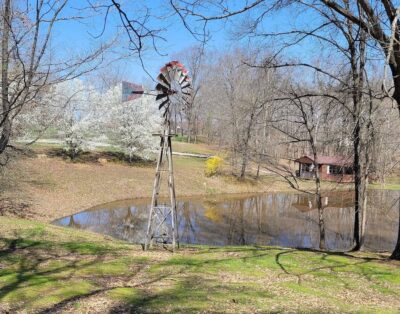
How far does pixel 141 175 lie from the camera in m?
32.0

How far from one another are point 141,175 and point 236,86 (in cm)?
1212

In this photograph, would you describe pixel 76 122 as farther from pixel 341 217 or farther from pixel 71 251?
pixel 71 251

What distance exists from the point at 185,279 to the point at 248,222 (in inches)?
613

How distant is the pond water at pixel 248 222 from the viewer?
57.5ft

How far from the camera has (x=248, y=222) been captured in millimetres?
22219

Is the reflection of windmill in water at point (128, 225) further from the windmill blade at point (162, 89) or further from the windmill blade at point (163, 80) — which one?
the windmill blade at point (163, 80)

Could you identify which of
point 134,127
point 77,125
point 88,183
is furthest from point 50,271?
point 134,127

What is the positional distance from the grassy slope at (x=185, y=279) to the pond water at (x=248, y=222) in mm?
5819

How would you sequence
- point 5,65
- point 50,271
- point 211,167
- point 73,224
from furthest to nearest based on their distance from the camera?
point 211,167, point 73,224, point 50,271, point 5,65

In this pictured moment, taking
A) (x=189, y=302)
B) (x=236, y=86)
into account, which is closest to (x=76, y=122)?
(x=236, y=86)

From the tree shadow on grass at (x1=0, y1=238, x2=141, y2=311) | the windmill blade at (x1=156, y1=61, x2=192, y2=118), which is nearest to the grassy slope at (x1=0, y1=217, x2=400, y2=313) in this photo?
the tree shadow on grass at (x1=0, y1=238, x2=141, y2=311)

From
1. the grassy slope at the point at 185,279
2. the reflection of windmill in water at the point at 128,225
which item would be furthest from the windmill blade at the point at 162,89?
the reflection of windmill in water at the point at 128,225

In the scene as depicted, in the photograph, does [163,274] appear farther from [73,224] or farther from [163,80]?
[73,224]

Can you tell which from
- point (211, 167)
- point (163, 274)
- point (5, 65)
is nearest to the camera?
point (5, 65)
